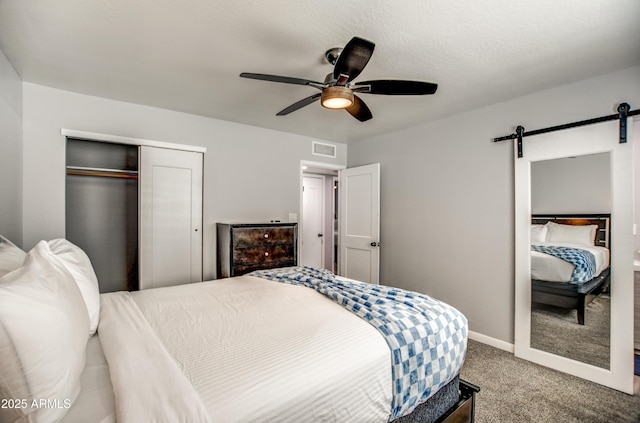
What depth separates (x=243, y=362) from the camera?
117 centimetres

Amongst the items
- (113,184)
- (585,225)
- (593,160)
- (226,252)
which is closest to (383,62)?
(593,160)

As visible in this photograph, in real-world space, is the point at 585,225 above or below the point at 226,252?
above

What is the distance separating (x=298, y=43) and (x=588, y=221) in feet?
9.03

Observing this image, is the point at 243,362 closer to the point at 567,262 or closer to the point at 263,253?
the point at 263,253

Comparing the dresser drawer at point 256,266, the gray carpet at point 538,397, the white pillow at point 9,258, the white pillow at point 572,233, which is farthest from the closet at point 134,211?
the white pillow at point 572,233

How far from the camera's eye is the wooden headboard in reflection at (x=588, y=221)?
7.72 ft

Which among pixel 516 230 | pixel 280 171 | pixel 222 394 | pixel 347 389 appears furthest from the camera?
pixel 280 171

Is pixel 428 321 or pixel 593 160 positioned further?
pixel 593 160

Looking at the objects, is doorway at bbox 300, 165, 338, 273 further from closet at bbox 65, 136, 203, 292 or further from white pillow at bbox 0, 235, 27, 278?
white pillow at bbox 0, 235, 27, 278

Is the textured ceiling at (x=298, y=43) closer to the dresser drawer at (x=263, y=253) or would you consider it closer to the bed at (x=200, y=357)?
the bed at (x=200, y=357)

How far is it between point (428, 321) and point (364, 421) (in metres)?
0.63

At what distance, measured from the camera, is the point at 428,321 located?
159 cm

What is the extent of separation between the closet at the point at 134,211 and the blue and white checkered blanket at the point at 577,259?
364 centimetres

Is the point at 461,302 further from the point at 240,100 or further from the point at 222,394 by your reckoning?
the point at 240,100
